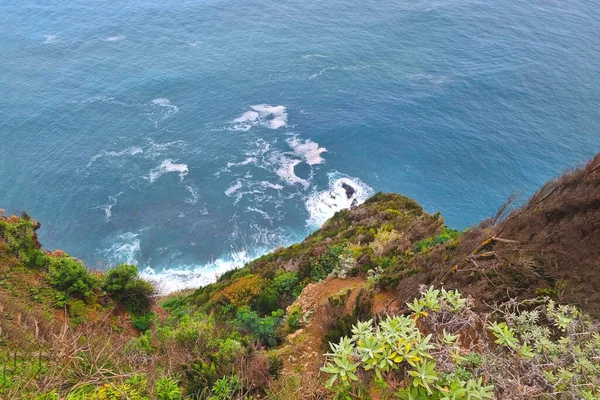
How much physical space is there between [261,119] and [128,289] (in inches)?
2023

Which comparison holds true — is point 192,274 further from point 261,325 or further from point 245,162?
point 261,325

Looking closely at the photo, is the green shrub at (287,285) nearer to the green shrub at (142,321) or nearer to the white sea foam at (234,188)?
the green shrub at (142,321)

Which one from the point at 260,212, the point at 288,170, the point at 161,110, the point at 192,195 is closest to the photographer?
the point at 260,212

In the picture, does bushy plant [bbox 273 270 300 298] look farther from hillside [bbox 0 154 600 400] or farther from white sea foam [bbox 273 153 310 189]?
white sea foam [bbox 273 153 310 189]

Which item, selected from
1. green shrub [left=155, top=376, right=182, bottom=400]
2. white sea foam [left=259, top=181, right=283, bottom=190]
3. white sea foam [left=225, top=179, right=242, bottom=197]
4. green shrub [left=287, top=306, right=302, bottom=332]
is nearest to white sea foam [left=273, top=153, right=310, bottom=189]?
white sea foam [left=259, top=181, right=283, bottom=190]

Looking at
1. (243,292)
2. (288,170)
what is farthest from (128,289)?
(288,170)

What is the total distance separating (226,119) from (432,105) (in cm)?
3888

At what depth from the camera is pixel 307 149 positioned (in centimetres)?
6819

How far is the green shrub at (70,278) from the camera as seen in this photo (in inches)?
950

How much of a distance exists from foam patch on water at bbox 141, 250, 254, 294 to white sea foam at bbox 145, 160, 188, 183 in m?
16.2

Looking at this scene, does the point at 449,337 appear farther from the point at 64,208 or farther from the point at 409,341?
the point at 64,208

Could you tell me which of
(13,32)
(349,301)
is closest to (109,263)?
(349,301)

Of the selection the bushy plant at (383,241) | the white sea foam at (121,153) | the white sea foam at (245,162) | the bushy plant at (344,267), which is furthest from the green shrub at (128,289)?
the white sea foam at (121,153)

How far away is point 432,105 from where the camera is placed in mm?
77125
